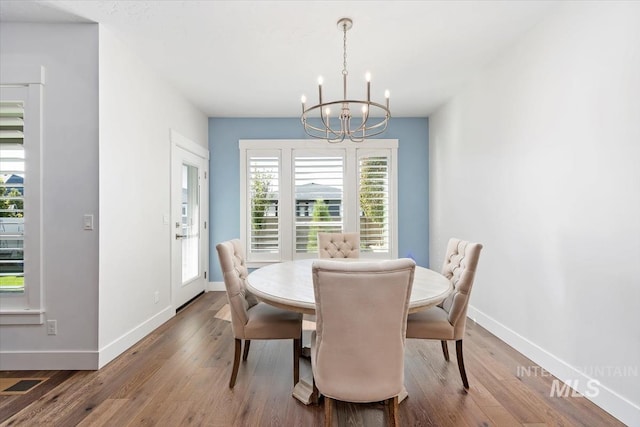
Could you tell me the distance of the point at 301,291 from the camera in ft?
5.91

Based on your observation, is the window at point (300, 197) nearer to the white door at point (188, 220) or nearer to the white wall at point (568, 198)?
the white door at point (188, 220)

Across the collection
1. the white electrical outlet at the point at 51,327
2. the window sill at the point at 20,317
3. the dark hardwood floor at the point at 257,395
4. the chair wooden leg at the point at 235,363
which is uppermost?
the window sill at the point at 20,317

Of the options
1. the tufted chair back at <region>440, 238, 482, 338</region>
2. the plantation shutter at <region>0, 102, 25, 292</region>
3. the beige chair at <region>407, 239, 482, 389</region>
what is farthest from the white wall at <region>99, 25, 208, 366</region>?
the tufted chair back at <region>440, 238, 482, 338</region>

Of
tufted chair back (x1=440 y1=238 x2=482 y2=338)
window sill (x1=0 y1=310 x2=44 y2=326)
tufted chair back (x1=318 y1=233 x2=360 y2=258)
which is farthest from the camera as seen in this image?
tufted chair back (x1=318 y1=233 x2=360 y2=258)

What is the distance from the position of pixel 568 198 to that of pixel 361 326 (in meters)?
1.77

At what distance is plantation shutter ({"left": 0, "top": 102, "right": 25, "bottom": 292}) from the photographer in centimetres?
231

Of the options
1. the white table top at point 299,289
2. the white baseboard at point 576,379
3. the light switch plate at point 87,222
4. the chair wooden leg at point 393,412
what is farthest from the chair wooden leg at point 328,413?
the light switch plate at point 87,222

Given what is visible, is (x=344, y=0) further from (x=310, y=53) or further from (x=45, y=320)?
(x=45, y=320)

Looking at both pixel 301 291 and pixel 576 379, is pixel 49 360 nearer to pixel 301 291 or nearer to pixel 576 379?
pixel 301 291

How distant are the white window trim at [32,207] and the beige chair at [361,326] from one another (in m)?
2.27

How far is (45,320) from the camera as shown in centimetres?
233

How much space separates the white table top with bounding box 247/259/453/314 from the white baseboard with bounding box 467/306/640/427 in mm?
995

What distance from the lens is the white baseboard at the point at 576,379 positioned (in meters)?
1.68

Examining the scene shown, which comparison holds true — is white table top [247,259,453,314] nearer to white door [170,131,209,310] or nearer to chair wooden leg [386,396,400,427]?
chair wooden leg [386,396,400,427]
